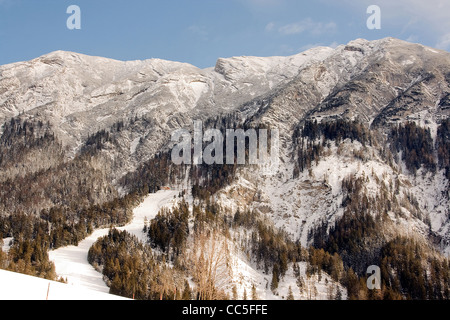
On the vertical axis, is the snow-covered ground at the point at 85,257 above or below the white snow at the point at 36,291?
below

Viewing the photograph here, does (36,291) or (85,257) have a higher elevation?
(36,291)

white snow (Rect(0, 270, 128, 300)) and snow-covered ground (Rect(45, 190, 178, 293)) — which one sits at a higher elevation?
white snow (Rect(0, 270, 128, 300))

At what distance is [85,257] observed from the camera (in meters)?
98.5

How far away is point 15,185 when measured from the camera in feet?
545

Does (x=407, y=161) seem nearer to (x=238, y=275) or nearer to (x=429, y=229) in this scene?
(x=429, y=229)

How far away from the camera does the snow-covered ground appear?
8038 cm

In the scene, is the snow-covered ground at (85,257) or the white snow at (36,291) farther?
the snow-covered ground at (85,257)

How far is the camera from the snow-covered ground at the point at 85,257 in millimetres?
80375

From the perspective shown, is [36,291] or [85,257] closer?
[36,291]

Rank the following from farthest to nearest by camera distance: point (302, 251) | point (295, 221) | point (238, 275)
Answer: point (295, 221)
point (302, 251)
point (238, 275)

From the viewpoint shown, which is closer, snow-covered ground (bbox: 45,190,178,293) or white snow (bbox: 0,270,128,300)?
Answer: white snow (bbox: 0,270,128,300)

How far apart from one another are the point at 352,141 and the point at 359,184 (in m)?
29.7
